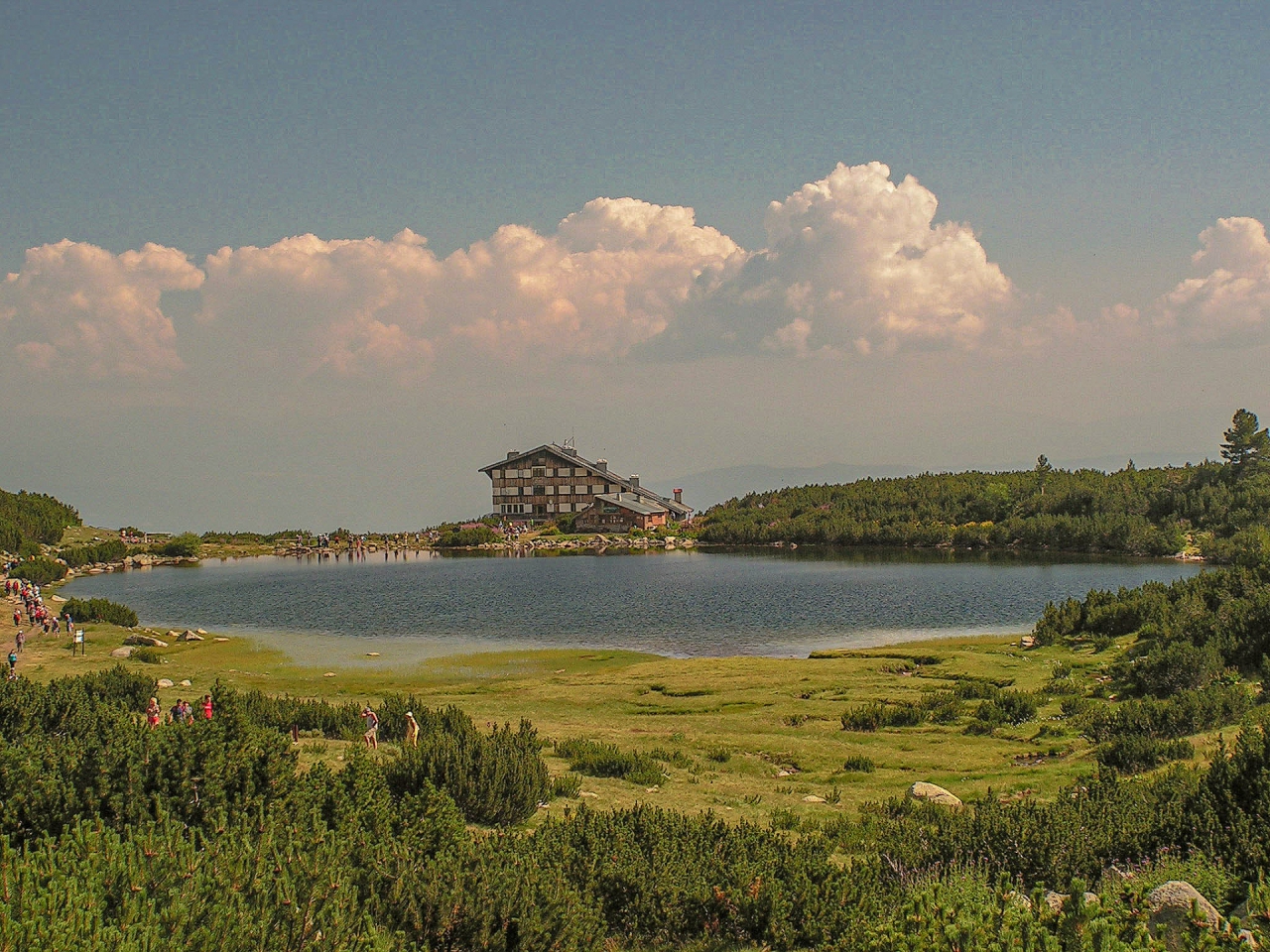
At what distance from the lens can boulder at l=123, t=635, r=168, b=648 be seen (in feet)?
127

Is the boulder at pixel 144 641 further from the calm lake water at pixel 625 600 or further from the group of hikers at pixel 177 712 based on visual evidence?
the group of hikers at pixel 177 712

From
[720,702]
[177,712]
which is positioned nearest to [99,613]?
[177,712]

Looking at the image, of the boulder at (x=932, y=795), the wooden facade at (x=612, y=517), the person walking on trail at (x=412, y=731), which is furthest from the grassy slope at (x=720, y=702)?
the wooden facade at (x=612, y=517)

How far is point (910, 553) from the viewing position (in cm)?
9606

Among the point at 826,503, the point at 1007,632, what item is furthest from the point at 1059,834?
the point at 826,503

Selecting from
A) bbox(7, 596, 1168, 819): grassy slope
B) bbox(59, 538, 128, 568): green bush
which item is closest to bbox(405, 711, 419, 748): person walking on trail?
bbox(7, 596, 1168, 819): grassy slope

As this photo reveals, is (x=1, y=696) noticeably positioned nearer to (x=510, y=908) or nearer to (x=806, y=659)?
(x=510, y=908)

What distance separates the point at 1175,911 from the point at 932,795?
7182 mm

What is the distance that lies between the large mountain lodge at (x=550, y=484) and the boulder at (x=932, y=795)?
119 m

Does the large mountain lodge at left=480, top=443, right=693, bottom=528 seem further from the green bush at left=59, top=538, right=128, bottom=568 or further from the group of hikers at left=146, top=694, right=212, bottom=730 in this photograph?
the group of hikers at left=146, top=694, right=212, bottom=730

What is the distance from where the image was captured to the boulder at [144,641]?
3869cm

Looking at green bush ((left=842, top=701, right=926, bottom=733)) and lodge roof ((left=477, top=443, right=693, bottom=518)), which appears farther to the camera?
lodge roof ((left=477, top=443, right=693, bottom=518))

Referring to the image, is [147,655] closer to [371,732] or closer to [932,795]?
[371,732]

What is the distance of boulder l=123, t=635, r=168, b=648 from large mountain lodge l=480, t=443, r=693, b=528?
95.5 meters
